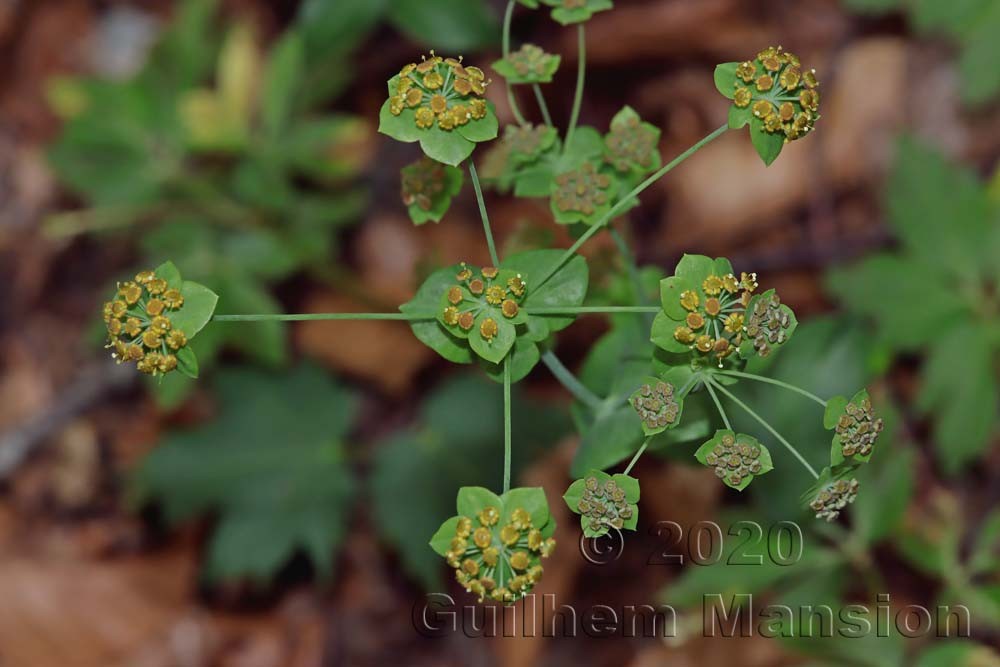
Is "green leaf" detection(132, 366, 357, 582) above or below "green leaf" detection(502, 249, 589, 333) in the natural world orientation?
below

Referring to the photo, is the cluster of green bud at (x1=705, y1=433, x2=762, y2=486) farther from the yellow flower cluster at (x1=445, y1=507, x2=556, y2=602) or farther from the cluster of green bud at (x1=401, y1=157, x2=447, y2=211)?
the cluster of green bud at (x1=401, y1=157, x2=447, y2=211)

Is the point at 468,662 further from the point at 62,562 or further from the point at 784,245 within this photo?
the point at 784,245

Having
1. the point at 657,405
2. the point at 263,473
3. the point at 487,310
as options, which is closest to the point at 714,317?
the point at 657,405

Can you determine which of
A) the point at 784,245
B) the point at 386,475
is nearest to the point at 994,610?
the point at 784,245

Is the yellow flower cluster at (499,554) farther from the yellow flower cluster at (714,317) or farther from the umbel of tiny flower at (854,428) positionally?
the umbel of tiny flower at (854,428)

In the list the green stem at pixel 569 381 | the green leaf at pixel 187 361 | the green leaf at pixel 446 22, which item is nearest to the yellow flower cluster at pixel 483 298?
the green stem at pixel 569 381

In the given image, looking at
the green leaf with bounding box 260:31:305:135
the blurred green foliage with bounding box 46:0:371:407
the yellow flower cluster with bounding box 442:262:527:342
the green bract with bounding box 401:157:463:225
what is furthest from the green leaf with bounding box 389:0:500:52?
the yellow flower cluster with bounding box 442:262:527:342
